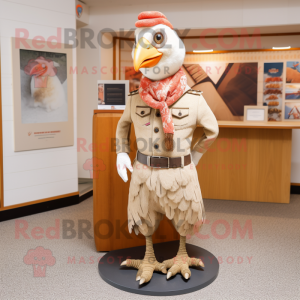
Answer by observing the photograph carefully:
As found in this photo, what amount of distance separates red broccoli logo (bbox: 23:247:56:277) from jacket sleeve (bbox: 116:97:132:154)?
1.05 m

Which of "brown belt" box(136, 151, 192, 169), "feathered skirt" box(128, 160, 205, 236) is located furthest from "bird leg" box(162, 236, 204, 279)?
"brown belt" box(136, 151, 192, 169)

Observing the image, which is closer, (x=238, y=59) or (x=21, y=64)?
(x=21, y=64)

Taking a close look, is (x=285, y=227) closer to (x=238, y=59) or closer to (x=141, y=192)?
(x=141, y=192)

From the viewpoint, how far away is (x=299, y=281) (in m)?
2.39

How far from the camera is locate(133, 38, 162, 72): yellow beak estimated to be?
204cm

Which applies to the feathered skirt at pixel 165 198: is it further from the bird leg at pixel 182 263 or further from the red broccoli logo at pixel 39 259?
the red broccoli logo at pixel 39 259

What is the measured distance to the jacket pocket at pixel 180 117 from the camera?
7.18 ft

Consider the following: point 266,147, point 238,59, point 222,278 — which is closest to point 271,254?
point 222,278

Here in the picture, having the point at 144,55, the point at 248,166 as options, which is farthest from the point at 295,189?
the point at 144,55

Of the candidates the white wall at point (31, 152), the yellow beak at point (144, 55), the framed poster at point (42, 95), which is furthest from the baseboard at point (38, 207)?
the yellow beak at point (144, 55)

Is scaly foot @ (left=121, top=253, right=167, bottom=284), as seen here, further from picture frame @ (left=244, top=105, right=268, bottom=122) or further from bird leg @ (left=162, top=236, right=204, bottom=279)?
picture frame @ (left=244, top=105, right=268, bottom=122)

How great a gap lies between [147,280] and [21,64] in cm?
257

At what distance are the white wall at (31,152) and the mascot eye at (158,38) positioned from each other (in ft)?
6.86

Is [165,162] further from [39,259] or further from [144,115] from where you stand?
[39,259]
